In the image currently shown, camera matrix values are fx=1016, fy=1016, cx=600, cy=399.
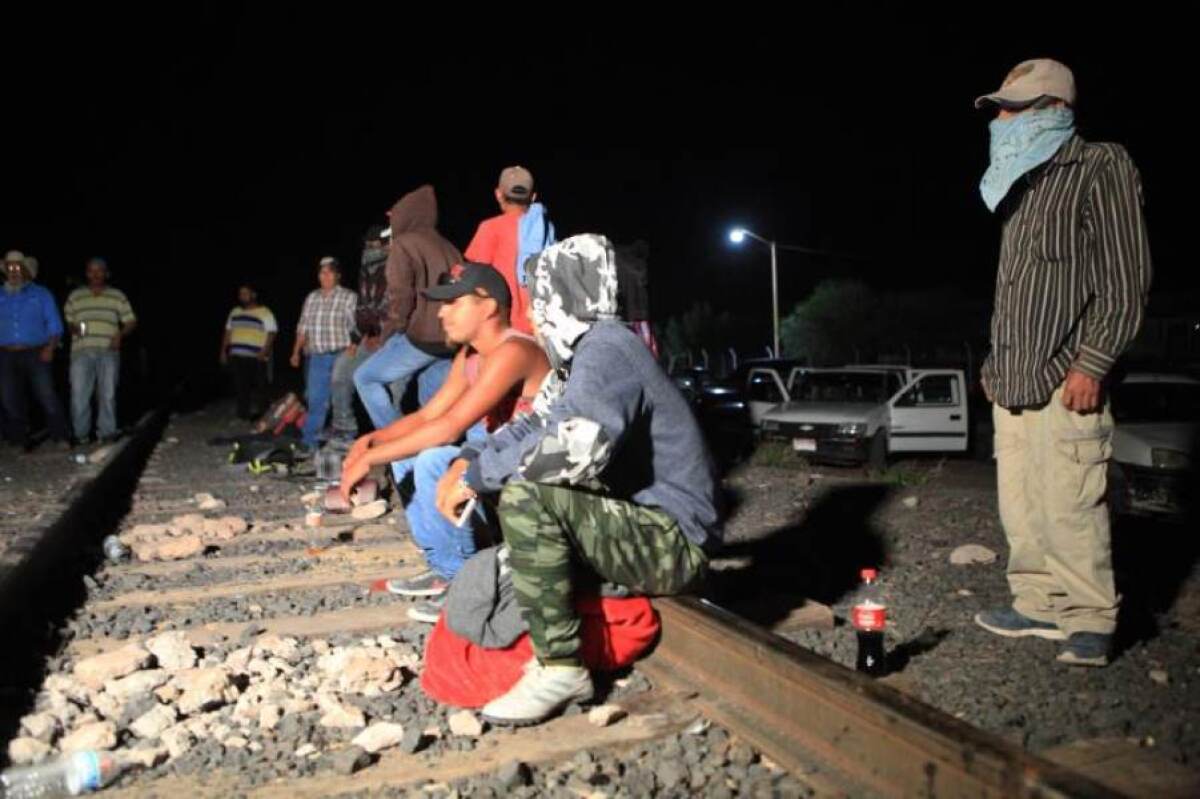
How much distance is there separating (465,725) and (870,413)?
11612 millimetres

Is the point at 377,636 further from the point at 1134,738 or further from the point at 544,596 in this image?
the point at 1134,738

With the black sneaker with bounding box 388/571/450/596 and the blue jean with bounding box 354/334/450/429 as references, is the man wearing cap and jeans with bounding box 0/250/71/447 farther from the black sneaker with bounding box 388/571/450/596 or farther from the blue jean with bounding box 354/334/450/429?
the black sneaker with bounding box 388/571/450/596

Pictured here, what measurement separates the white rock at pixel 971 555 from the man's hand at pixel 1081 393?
2.10 meters

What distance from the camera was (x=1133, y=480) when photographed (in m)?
7.82

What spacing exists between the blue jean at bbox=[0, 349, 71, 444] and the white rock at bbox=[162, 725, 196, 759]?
8.63 m

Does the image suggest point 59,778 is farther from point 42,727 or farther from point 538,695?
point 538,695

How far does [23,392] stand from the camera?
419 inches

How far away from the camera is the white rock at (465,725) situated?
2.95 m

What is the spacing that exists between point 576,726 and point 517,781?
463 mm

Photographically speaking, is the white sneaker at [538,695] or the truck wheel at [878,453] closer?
the white sneaker at [538,695]

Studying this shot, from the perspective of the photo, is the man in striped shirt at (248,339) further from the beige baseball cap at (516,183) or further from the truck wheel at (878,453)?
the beige baseball cap at (516,183)

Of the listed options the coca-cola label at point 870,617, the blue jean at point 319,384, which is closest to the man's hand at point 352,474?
the coca-cola label at point 870,617

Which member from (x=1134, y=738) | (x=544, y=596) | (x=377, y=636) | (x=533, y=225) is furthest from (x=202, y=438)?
(x=1134, y=738)

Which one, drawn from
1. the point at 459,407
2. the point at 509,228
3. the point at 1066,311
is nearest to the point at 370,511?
the point at 509,228
